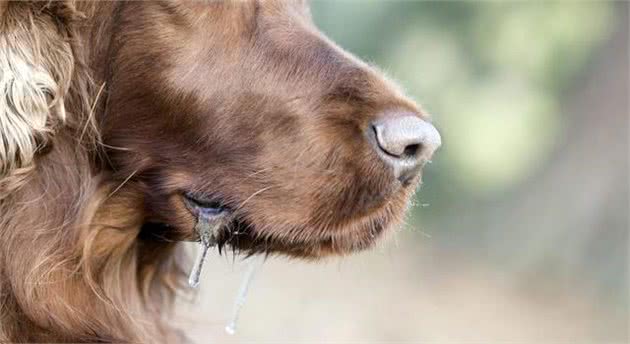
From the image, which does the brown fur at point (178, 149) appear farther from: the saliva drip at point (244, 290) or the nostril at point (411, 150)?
the saliva drip at point (244, 290)

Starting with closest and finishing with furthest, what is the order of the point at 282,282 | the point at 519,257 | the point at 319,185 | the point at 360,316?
the point at 319,185 < the point at 360,316 < the point at 282,282 < the point at 519,257

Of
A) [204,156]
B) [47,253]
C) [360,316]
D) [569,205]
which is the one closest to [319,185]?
[204,156]

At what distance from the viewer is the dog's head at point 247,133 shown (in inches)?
123

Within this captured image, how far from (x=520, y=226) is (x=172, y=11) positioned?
312 inches


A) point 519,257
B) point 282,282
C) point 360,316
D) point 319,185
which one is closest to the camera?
point 319,185

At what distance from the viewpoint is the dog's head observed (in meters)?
3.12

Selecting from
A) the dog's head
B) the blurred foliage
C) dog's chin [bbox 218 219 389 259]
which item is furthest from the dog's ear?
the blurred foliage

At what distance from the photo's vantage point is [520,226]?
1059cm

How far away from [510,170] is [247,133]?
794cm

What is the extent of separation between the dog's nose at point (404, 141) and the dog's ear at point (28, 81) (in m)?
0.93

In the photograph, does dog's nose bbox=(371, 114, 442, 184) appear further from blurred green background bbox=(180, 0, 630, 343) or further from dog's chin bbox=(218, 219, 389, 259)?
blurred green background bbox=(180, 0, 630, 343)

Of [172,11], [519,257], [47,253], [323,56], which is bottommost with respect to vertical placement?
[47,253]

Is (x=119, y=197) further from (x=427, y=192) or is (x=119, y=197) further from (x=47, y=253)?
(x=427, y=192)

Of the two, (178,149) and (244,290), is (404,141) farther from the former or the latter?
(244,290)
